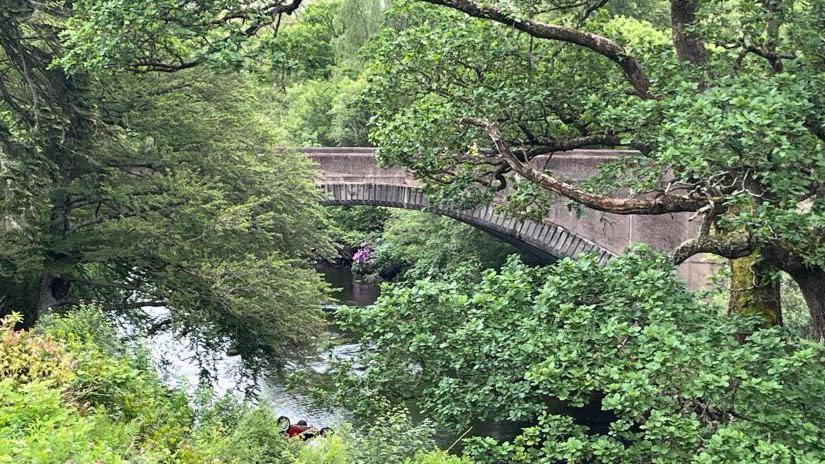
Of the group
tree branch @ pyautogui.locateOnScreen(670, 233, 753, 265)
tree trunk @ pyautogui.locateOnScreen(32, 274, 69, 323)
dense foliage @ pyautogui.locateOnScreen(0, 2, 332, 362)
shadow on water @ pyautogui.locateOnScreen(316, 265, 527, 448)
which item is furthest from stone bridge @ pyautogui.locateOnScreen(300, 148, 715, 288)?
tree trunk @ pyautogui.locateOnScreen(32, 274, 69, 323)

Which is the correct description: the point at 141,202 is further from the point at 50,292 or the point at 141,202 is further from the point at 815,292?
the point at 815,292

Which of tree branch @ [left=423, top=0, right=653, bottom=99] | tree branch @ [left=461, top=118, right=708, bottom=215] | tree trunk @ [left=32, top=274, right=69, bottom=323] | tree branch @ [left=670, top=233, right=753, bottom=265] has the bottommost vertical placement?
tree trunk @ [left=32, top=274, right=69, bottom=323]

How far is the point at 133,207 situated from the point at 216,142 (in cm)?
220

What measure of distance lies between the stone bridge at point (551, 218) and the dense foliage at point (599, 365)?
1.98m

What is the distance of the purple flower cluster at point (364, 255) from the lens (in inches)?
1442

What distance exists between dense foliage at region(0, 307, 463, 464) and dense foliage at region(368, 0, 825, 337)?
307cm

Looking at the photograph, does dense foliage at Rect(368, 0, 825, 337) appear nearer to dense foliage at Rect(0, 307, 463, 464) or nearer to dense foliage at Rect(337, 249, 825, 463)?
dense foliage at Rect(337, 249, 825, 463)

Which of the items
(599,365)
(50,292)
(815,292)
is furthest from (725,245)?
(50,292)

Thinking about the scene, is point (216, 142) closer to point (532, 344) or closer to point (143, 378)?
point (143, 378)

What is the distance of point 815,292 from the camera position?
7.97 m

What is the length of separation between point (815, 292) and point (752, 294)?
3.59ft

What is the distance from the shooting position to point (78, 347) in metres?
8.78

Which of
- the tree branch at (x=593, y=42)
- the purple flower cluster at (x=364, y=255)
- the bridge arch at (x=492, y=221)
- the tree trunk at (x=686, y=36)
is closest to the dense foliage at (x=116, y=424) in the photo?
the tree branch at (x=593, y=42)

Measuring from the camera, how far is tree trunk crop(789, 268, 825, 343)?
7841 mm
